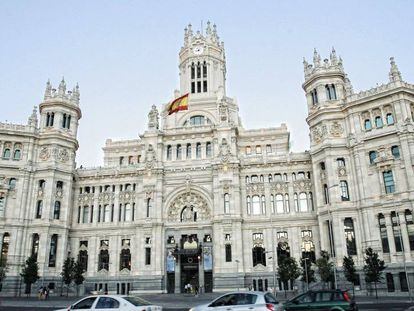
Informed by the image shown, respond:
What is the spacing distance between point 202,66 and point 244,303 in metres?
68.1

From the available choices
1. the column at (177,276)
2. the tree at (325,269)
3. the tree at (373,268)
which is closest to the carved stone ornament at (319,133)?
the tree at (325,269)

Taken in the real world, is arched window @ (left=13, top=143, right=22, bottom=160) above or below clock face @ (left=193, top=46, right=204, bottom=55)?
below

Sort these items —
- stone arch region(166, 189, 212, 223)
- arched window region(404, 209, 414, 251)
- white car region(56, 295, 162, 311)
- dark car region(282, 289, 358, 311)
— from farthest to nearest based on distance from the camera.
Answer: stone arch region(166, 189, 212, 223)
arched window region(404, 209, 414, 251)
dark car region(282, 289, 358, 311)
white car region(56, 295, 162, 311)

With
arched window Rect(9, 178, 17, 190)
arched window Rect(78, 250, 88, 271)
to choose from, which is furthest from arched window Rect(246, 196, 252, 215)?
arched window Rect(9, 178, 17, 190)

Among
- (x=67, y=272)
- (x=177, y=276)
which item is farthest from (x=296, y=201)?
(x=67, y=272)

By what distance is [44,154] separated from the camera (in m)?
62.3

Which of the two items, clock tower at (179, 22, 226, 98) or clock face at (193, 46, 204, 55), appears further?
clock face at (193, 46, 204, 55)

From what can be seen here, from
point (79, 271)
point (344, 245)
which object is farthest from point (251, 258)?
point (79, 271)

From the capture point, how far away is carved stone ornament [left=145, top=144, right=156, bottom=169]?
63.4 meters

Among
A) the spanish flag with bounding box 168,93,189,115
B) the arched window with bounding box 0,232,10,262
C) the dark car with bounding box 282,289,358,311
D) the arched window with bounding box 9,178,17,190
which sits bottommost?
the dark car with bounding box 282,289,358,311

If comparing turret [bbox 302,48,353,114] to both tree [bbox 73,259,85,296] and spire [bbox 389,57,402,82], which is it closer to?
spire [bbox 389,57,402,82]

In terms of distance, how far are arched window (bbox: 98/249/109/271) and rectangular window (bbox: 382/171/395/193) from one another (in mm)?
42300

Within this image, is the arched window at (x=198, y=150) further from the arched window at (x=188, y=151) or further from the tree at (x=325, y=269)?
the tree at (x=325, y=269)

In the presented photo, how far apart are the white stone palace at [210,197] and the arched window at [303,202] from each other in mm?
148
